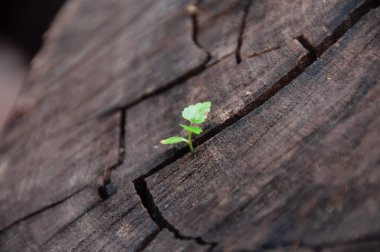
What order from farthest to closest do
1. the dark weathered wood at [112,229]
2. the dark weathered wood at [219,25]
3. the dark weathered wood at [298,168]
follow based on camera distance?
the dark weathered wood at [219,25] < the dark weathered wood at [112,229] < the dark weathered wood at [298,168]

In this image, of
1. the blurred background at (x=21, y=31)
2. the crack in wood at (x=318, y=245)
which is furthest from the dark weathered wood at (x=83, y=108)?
the blurred background at (x=21, y=31)

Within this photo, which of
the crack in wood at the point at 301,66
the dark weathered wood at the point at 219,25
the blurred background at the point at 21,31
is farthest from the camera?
the blurred background at the point at 21,31

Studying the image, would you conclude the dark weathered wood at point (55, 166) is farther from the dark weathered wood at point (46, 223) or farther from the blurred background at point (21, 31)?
the blurred background at point (21, 31)

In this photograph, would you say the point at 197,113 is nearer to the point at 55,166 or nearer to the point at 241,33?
the point at 241,33

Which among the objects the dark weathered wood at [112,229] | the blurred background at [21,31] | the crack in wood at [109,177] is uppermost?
the dark weathered wood at [112,229]

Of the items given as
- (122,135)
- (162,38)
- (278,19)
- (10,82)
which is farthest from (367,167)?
(10,82)

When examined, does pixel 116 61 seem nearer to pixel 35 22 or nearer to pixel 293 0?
pixel 293 0
